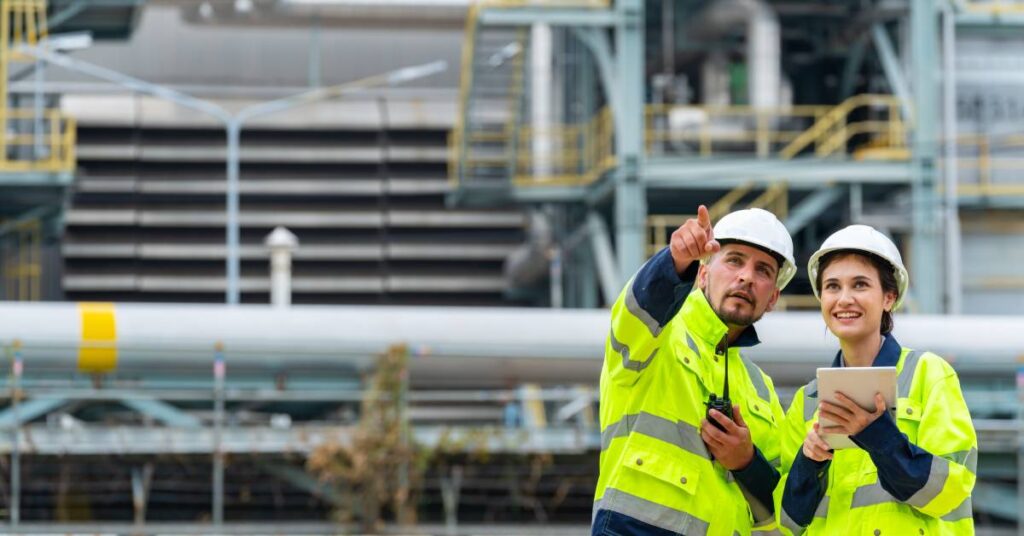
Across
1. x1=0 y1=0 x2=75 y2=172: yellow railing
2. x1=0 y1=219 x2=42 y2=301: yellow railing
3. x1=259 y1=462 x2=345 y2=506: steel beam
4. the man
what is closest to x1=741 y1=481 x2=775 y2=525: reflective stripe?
the man

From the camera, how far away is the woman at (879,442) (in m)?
4.64

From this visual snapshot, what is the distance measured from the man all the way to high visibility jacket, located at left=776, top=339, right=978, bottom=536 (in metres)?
0.23

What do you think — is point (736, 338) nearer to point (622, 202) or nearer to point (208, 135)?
point (622, 202)

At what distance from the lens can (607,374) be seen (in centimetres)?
523

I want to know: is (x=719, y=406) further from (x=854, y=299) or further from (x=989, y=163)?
(x=989, y=163)

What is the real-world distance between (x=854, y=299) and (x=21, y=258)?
30343 mm

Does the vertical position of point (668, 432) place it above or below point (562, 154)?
below

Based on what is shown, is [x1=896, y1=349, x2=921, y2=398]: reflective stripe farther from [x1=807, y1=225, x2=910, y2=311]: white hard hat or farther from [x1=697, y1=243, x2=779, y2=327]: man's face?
[x1=697, y1=243, x2=779, y2=327]: man's face

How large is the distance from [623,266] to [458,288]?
11.7m

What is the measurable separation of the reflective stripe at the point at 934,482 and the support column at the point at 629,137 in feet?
68.7

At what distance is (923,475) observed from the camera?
461cm

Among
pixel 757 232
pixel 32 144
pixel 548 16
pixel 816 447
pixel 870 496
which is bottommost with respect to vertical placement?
pixel 870 496

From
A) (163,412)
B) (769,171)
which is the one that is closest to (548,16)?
(769,171)

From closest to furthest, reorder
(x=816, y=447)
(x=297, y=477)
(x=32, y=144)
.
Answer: (x=816, y=447) < (x=297, y=477) < (x=32, y=144)
